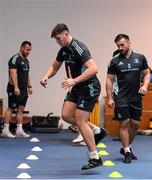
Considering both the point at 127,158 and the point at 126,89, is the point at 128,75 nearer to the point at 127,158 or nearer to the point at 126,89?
the point at 126,89

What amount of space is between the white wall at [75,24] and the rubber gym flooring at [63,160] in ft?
6.76

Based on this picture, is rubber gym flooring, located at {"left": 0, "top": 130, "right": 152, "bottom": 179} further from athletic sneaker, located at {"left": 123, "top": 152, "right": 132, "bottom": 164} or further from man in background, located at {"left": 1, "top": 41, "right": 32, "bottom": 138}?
man in background, located at {"left": 1, "top": 41, "right": 32, "bottom": 138}

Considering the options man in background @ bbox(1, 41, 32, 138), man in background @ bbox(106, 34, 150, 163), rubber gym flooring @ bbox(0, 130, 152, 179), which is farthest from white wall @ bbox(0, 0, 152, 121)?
man in background @ bbox(106, 34, 150, 163)

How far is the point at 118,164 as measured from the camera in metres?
5.02

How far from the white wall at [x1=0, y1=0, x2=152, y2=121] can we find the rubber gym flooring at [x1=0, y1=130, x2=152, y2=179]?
81.1 inches

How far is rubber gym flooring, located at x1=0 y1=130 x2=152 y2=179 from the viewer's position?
14.6 feet

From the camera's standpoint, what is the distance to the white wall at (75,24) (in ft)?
28.3

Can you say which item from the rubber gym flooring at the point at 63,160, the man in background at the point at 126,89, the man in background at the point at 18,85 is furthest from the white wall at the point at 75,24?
the man in background at the point at 126,89

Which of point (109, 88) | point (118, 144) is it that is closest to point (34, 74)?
point (118, 144)

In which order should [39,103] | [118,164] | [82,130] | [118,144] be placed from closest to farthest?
[82,130], [118,164], [118,144], [39,103]

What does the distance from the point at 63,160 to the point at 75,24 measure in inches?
158

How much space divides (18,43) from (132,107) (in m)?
4.16

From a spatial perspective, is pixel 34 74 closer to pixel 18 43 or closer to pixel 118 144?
pixel 18 43

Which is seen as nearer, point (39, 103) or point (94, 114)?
point (94, 114)
